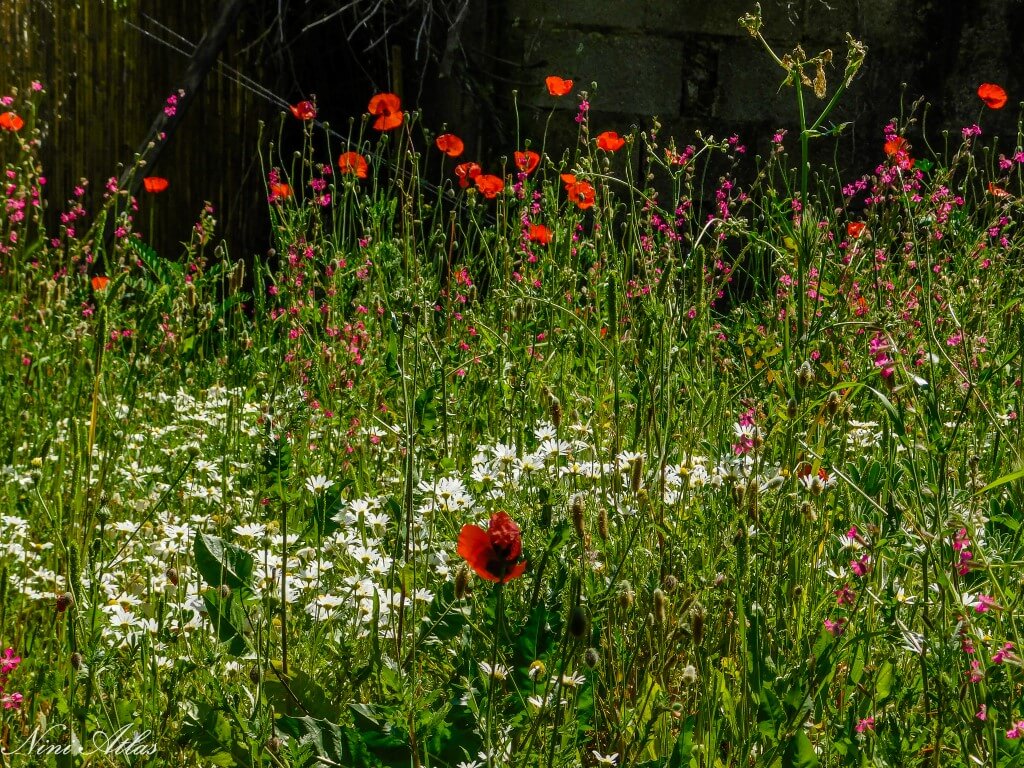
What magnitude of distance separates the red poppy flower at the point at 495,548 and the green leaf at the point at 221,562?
63cm

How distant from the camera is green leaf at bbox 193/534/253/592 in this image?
5.40ft

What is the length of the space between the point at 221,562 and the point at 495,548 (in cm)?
67

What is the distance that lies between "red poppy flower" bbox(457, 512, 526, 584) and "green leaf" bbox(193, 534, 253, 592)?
0.63m

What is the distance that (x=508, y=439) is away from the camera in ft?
7.75

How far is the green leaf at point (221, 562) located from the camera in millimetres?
1647

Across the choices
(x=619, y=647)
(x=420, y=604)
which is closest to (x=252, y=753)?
(x=420, y=604)

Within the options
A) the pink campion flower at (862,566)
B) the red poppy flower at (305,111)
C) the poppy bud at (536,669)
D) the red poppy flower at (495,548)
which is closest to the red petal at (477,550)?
the red poppy flower at (495,548)

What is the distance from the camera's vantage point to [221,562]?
5.41ft

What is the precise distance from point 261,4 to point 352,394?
3.41 metres

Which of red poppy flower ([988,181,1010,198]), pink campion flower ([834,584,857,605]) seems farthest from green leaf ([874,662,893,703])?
red poppy flower ([988,181,1010,198])

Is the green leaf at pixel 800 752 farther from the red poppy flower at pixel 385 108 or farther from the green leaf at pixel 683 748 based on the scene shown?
the red poppy flower at pixel 385 108

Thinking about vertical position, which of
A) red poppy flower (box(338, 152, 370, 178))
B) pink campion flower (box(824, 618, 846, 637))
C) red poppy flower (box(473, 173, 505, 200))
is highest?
red poppy flower (box(338, 152, 370, 178))

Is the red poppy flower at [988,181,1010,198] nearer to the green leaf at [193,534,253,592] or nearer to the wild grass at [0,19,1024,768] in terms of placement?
the wild grass at [0,19,1024,768]

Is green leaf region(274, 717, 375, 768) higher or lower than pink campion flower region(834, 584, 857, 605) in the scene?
lower
